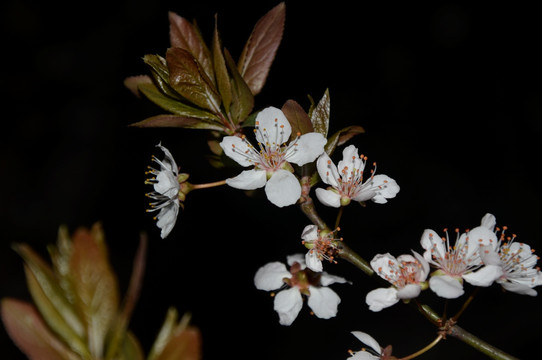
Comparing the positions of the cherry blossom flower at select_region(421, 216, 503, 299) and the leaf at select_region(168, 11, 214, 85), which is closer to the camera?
the cherry blossom flower at select_region(421, 216, 503, 299)

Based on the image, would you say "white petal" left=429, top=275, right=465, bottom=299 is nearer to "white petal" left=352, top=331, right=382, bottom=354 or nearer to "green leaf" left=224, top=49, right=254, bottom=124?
"white petal" left=352, top=331, right=382, bottom=354

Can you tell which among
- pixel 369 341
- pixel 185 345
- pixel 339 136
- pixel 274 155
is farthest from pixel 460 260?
pixel 185 345

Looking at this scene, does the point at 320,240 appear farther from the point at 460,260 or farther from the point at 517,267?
the point at 517,267

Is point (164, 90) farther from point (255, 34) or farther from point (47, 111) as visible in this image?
point (47, 111)

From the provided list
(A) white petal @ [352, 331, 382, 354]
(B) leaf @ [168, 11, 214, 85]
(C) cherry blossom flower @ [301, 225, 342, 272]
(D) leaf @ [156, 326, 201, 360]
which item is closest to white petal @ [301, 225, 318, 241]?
(C) cherry blossom flower @ [301, 225, 342, 272]

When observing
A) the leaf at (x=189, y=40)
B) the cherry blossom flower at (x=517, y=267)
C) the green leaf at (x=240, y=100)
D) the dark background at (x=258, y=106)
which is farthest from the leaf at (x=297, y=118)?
the dark background at (x=258, y=106)

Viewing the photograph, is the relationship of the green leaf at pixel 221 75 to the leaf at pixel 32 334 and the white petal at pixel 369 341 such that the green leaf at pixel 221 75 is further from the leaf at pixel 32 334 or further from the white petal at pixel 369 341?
the leaf at pixel 32 334
